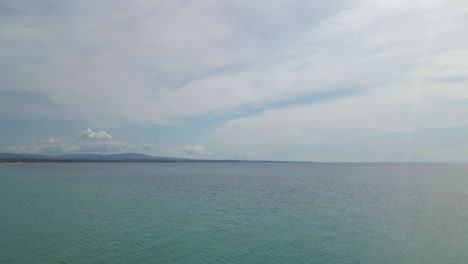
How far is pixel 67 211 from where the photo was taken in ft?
109

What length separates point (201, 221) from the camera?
29359mm

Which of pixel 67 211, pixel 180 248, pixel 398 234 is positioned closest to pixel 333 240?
pixel 398 234

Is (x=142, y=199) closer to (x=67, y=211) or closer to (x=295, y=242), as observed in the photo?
(x=67, y=211)

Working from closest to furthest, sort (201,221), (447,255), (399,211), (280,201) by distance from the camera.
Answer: (447,255) < (201,221) < (399,211) < (280,201)

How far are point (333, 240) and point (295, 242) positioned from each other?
10.1 feet

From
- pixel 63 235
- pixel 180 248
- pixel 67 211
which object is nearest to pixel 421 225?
pixel 180 248

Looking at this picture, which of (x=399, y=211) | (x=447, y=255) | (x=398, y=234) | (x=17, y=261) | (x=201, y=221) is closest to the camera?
(x=17, y=261)

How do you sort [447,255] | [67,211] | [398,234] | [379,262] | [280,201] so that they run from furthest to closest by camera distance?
[280,201], [67,211], [398,234], [447,255], [379,262]

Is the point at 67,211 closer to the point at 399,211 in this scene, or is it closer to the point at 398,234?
the point at 398,234

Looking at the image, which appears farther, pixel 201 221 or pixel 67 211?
pixel 67 211

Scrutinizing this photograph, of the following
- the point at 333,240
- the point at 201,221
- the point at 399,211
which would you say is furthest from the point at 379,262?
the point at 399,211

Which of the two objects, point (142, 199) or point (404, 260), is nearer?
point (404, 260)

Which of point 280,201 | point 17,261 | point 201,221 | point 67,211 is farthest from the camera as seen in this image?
point 280,201

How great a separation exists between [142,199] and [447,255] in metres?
34.5
